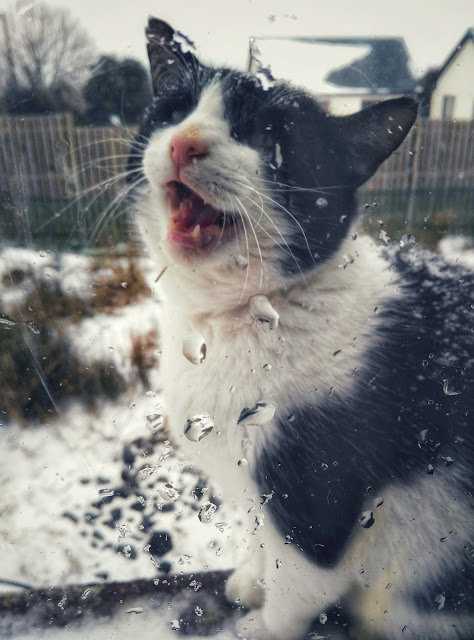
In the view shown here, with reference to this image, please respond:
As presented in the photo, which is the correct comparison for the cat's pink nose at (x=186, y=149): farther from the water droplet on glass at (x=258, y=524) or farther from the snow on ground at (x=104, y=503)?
the water droplet on glass at (x=258, y=524)

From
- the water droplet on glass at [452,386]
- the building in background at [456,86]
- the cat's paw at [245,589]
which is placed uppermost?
the building in background at [456,86]

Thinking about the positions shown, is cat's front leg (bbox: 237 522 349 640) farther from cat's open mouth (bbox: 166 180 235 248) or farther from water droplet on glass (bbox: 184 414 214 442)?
cat's open mouth (bbox: 166 180 235 248)

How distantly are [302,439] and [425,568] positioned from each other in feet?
0.91

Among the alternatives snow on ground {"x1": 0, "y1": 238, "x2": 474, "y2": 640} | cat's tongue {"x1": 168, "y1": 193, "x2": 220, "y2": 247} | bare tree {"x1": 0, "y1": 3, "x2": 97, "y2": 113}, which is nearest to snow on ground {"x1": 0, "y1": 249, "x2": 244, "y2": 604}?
snow on ground {"x1": 0, "y1": 238, "x2": 474, "y2": 640}

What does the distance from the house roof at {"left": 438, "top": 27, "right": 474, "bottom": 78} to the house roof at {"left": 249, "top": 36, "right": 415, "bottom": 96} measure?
0.10ft

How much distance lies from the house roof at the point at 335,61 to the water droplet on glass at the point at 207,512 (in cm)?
55

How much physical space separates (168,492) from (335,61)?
54 cm

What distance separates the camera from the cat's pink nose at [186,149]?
0.52 m

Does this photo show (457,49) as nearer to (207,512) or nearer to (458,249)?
(458,249)

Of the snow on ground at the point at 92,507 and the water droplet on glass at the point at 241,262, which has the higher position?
the water droplet on glass at the point at 241,262

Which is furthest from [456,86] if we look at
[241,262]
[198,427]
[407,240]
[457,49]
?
[198,427]

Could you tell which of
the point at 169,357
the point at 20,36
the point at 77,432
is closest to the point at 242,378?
the point at 169,357

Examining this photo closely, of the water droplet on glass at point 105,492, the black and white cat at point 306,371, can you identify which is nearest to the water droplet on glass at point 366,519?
the black and white cat at point 306,371

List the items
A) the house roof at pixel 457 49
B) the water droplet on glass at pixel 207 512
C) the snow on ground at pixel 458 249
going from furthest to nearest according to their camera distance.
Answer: the water droplet on glass at pixel 207 512 → the snow on ground at pixel 458 249 → the house roof at pixel 457 49
